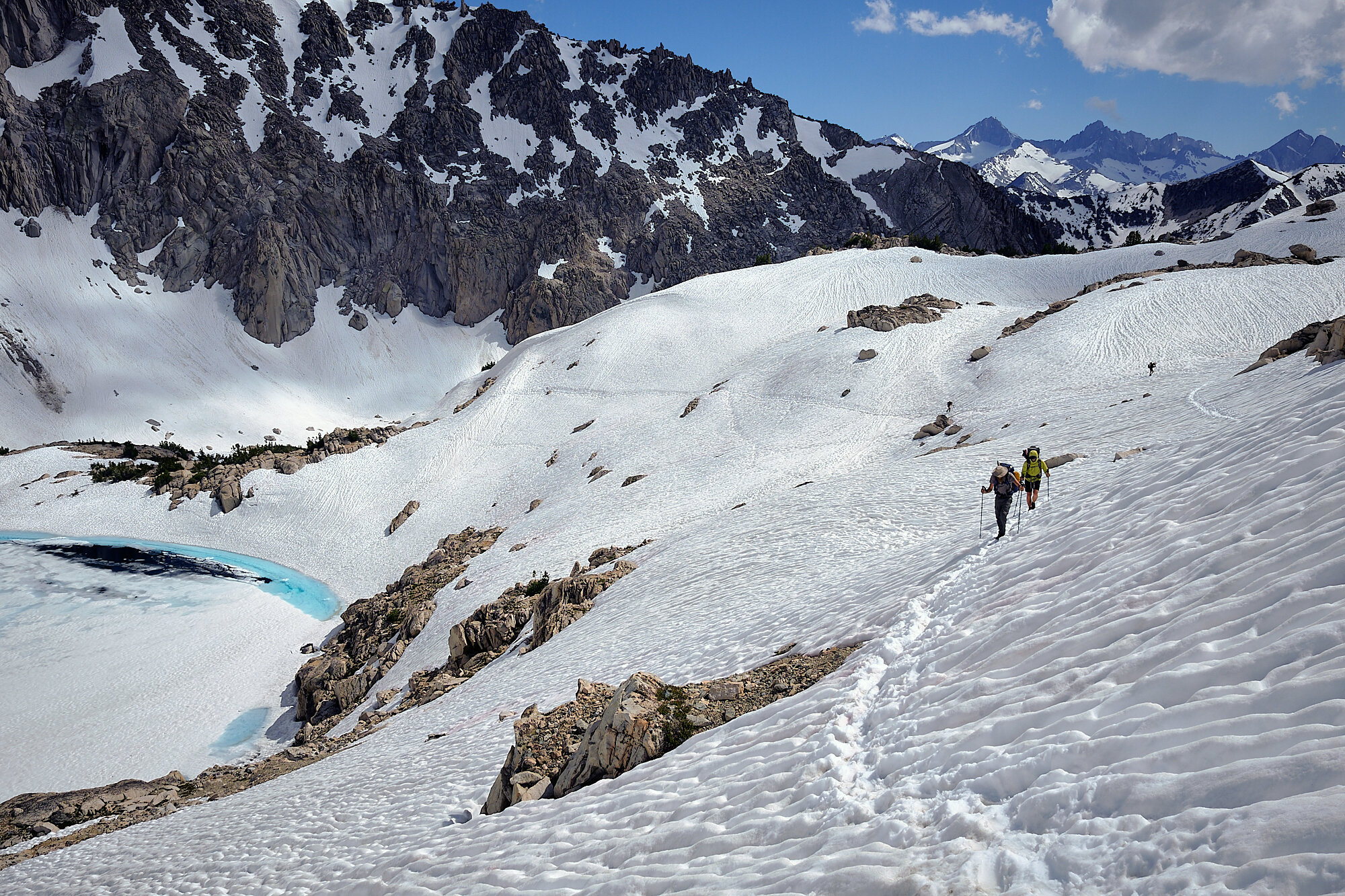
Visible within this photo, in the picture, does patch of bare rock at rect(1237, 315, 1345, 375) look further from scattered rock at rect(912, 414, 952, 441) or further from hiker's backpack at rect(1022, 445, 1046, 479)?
scattered rock at rect(912, 414, 952, 441)

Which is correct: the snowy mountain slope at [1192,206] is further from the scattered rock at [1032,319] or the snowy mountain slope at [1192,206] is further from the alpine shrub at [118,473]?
the alpine shrub at [118,473]

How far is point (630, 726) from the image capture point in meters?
8.20

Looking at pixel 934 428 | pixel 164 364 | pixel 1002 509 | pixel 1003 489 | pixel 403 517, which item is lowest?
pixel 1002 509

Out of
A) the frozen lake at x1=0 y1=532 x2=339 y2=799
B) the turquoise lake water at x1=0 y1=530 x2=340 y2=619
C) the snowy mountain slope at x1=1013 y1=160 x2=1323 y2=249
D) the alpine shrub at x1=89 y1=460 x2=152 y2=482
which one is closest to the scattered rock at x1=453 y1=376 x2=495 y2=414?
the turquoise lake water at x1=0 y1=530 x2=340 y2=619

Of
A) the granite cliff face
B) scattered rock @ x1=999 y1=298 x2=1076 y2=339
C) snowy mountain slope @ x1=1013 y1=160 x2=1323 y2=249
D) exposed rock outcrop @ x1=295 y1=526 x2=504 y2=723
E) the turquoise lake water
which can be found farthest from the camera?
snowy mountain slope @ x1=1013 y1=160 x2=1323 y2=249

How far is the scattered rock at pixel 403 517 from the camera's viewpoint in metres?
38.1

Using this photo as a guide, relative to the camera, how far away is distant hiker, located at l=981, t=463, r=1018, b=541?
36.7ft

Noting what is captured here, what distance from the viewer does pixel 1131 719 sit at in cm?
440

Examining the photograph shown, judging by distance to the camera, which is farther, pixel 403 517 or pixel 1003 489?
pixel 403 517

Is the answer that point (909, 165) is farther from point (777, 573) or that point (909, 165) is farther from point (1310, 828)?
point (1310, 828)

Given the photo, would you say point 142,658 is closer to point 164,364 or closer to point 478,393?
point 478,393

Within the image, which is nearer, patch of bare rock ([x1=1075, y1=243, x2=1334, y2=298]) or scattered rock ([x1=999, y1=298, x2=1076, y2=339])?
scattered rock ([x1=999, y1=298, x2=1076, y2=339])

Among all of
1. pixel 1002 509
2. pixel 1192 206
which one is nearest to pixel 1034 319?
pixel 1002 509

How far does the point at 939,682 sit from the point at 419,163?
118600mm
